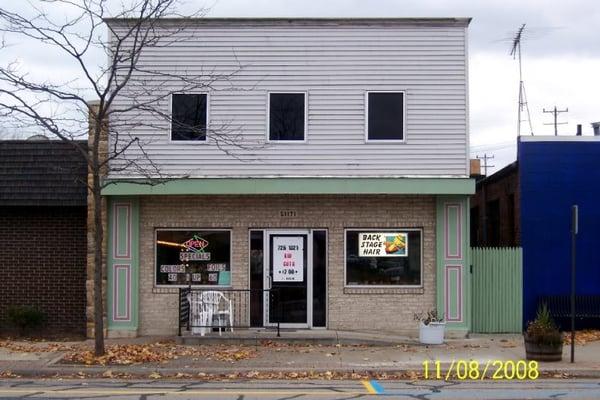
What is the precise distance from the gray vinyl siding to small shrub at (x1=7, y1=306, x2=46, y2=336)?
350 cm

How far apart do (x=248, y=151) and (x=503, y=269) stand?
20.2 ft

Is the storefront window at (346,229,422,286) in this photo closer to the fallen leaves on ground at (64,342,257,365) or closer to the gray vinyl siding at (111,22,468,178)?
the gray vinyl siding at (111,22,468,178)

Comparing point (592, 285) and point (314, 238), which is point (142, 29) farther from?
point (592, 285)

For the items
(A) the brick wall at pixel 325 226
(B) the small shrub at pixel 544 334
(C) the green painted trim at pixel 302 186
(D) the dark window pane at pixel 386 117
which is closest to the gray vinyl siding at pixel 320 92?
(D) the dark window pane at pixel 386 117

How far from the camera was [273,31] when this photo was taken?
16875 millimetres

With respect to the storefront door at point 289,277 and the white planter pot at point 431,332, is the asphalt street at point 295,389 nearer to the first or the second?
the white planter pot at point 431,332

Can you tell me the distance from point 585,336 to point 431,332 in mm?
3779

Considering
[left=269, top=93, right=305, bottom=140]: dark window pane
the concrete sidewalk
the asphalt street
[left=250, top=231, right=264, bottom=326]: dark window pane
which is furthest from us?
[left=250, top=231, right=264, bottom=326]: dark window pane

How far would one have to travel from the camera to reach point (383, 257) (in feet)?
55.5

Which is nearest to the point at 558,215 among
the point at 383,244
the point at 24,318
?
the point at 383,244

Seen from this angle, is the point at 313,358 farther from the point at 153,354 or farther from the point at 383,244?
the point at 383,244

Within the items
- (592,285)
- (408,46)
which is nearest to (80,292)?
(408,46)

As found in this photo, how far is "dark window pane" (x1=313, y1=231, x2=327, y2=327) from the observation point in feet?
55.1
